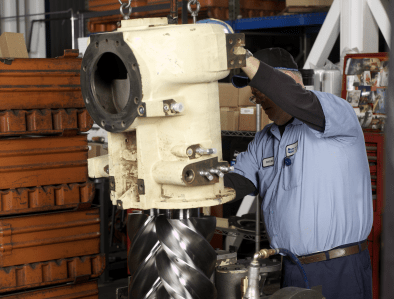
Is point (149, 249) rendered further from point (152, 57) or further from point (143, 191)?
point (152, 57)

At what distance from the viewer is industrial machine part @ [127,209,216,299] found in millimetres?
1230

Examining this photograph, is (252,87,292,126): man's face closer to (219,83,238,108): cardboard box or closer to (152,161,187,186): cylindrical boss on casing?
(152,161,187,186): cylindrical boss on casing

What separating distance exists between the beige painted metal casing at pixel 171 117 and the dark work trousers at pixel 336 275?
72cm

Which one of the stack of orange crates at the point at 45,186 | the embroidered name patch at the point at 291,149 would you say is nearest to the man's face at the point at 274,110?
the embroidered name patch at the point at 291,149

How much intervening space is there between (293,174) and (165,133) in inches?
30.7

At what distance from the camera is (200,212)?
4.36 ft

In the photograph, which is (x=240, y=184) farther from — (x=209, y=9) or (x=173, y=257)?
(x=209, y=9)

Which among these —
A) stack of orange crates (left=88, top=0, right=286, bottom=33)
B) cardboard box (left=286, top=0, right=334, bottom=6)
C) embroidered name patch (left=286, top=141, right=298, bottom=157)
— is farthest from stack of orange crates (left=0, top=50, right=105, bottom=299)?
stack of orange crates (left=88, top=0, right=286, bottom=33)

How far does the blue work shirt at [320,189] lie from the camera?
1832 mm

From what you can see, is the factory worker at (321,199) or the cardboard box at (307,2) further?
the cardboard box at (307,2)

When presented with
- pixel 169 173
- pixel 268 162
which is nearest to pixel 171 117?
pixel 169 173

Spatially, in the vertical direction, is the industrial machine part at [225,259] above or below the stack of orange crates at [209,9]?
below

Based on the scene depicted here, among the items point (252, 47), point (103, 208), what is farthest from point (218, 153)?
point (252, 47)

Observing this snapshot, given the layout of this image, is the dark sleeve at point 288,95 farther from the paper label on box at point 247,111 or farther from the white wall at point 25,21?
the white wall at point 25,21
